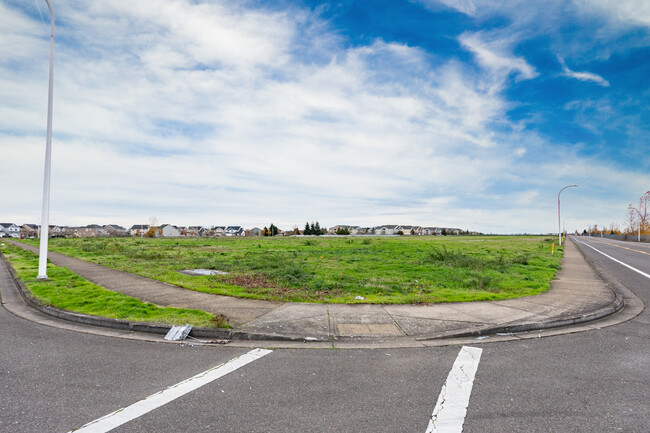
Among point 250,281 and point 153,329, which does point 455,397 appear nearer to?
point 153,329

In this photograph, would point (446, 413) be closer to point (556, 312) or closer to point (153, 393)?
point (153, 393)

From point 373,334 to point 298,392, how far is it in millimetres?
2364

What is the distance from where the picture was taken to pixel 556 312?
7.32 m

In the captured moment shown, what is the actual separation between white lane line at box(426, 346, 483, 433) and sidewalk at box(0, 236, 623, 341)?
111 cm

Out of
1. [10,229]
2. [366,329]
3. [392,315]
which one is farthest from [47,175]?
[10,229]

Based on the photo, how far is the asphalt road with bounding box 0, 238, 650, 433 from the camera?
323cm

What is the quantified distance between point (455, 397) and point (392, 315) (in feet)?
11.3

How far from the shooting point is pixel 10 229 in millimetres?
142000

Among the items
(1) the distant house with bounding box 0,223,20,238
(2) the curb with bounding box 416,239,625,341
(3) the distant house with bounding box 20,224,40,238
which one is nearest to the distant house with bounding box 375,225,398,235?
(3) the distant house with bounding box 20,224,40,238

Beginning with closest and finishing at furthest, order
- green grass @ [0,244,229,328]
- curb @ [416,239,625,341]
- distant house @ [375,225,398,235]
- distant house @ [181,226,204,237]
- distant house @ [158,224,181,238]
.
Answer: curb @ [416,239,625,341]
green grass @ [0,244,229,328]
distant house @ [158,224,181,238]
distant house @ [181,226,204,237]
distant house @ [375,225,398,235]

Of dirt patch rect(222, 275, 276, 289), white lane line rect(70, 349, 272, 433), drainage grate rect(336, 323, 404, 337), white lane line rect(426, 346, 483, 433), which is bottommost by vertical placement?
white lane line rect(70, 349, 272, 433)

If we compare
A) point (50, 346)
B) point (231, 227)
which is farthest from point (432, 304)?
point (231, 227)

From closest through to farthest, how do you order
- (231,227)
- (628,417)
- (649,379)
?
1. (628,417)
2. (649,379)
3. (231,227)

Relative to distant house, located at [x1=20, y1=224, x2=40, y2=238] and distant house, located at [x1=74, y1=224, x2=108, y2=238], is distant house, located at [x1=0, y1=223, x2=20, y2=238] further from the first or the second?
distant house, located at [x1=74, y1=224, x2=108, y2=238]
